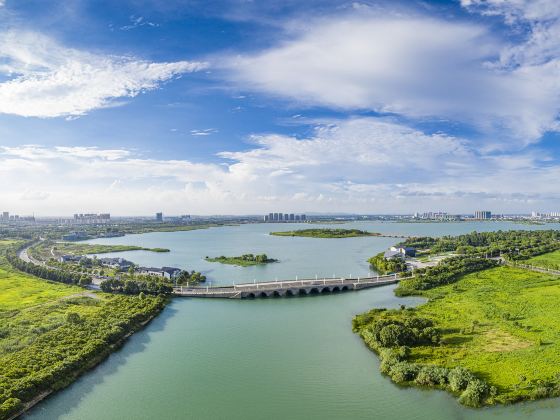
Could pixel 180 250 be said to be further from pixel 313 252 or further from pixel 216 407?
pixel 216 407

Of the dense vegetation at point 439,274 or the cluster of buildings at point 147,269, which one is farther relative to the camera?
the cluster of buildings at point 147,269

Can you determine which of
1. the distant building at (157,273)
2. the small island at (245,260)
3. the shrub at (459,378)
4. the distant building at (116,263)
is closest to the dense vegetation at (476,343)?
the shrub at (459,378)

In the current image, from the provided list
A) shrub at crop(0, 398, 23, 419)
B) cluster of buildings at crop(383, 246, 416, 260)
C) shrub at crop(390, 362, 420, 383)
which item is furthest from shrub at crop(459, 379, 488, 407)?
Answer: cluster of buildings at crop(383, 246, 416, 260)

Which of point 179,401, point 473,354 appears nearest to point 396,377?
point 473,354

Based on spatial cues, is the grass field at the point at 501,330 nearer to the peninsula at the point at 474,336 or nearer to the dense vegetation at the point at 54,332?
the peninsula at the point at 474,336

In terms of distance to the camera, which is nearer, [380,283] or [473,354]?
[473,354]

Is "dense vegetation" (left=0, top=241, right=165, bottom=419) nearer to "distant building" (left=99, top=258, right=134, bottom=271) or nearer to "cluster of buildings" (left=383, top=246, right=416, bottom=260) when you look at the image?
"distant building" (left=99, top=258, right=134, bottom=271)
